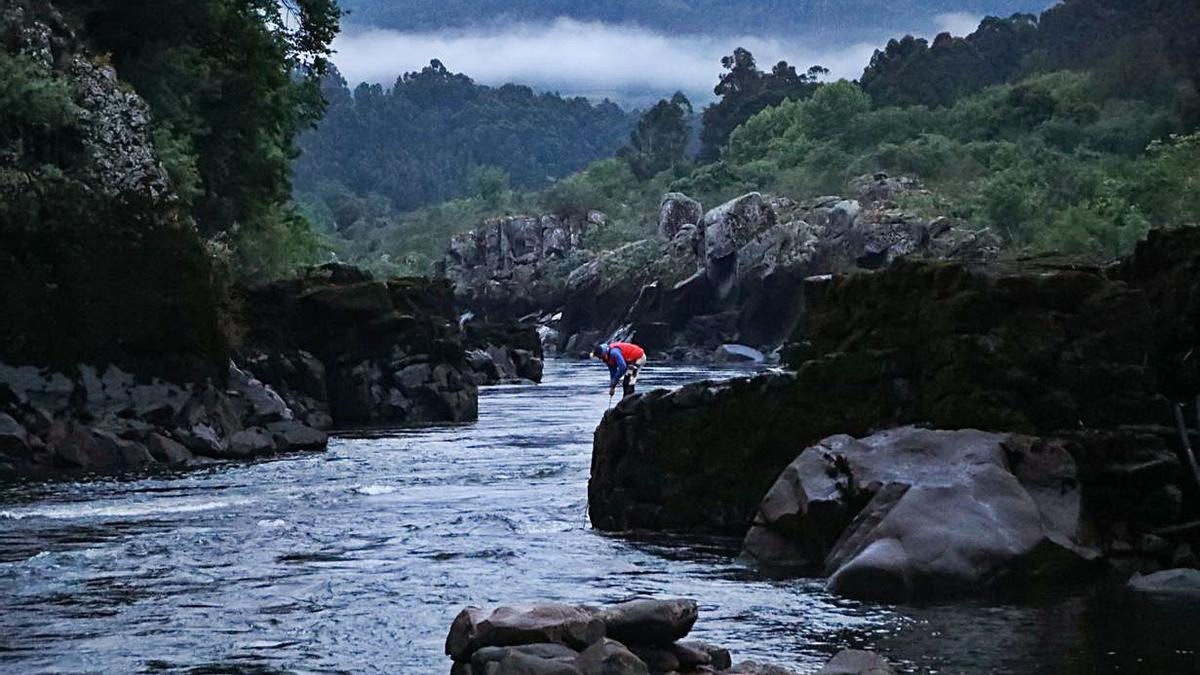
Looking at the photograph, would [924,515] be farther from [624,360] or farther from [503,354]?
[503,354]

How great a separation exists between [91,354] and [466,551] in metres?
14.3

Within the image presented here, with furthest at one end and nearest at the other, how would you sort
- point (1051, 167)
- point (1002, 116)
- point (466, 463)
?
point (1002, 116), point (1051, 167), point (466, 463)

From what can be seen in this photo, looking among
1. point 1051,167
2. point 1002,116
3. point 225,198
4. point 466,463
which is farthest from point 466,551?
point 1002,116

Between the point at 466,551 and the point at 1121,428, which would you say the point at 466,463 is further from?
the point at 1121,428

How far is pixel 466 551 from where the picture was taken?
1975 cm

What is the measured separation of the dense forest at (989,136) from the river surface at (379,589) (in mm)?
50471

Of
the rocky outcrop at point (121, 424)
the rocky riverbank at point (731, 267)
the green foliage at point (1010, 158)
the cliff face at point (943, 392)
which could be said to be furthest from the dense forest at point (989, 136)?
the cliff face at point (943, 392)

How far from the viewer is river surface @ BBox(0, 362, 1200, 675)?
13602 mm

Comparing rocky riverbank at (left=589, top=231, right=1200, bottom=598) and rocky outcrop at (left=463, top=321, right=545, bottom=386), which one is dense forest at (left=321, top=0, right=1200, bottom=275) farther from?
rocky riverbank at (left=589, top=231, right=1200, bottom=598)

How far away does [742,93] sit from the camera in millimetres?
187375

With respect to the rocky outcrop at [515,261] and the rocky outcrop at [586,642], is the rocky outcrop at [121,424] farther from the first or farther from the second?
the rocky outcrop at [515,261]

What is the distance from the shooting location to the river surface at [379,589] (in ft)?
44.6

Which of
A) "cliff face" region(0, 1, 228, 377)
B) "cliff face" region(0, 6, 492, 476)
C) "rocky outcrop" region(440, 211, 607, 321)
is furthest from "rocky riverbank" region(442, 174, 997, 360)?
"cliff face" region(0, 1, 228, 377)

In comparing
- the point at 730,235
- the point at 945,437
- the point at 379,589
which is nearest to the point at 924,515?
the point at 945,437
